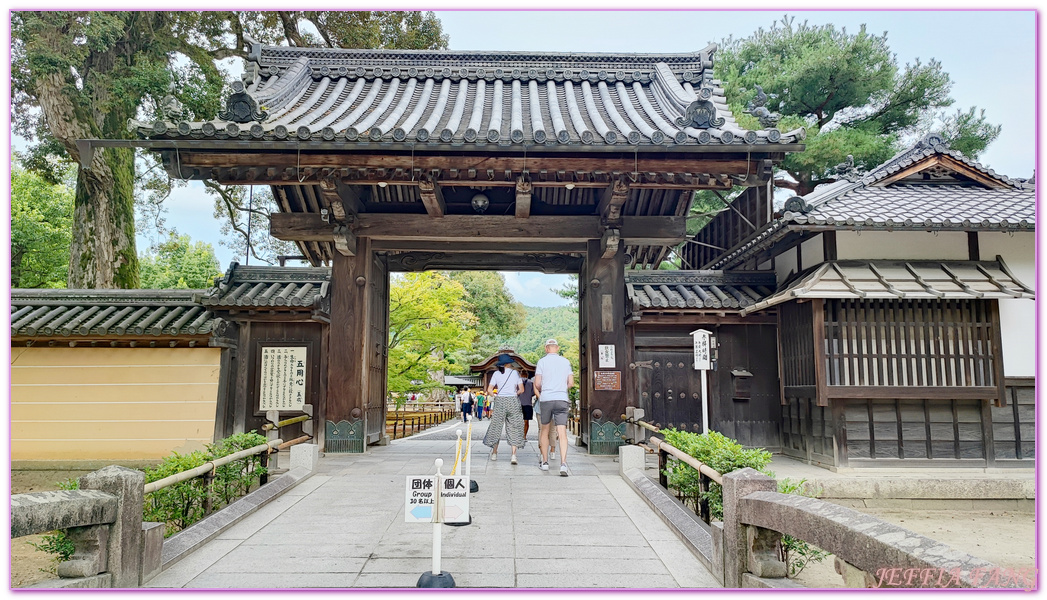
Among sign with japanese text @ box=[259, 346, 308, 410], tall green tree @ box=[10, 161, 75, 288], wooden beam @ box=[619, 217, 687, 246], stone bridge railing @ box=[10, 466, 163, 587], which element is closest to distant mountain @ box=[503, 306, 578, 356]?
tall green tree @ box=[10, 161, 75, 288]

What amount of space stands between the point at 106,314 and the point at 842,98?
1787 cm

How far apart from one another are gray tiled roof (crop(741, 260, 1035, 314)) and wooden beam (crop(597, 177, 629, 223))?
2670mm

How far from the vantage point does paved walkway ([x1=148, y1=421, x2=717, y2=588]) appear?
170 inches

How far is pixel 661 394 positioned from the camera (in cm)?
1084

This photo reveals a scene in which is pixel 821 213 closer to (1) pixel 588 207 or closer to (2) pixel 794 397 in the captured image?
(2) pixel 794 397

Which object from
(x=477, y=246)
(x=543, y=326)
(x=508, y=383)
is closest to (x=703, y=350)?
(x=508, y=383)

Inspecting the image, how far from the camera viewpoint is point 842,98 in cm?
1770

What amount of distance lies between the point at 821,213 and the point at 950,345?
257 centimetres

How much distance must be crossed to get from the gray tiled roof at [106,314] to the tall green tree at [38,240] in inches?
445

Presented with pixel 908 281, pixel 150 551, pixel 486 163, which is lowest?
pixel 150 551

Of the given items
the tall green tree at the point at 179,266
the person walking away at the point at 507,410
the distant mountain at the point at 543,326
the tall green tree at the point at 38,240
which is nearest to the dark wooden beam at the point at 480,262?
the person walking away at the point at 507,410

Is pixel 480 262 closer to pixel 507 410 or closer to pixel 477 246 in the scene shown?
pixel 477 246

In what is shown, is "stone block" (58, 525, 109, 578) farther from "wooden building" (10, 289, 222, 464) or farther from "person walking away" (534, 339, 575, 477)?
"wooden building" (10, 289, 222, 464)

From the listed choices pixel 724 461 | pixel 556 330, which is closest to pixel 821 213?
pixel 724 461
